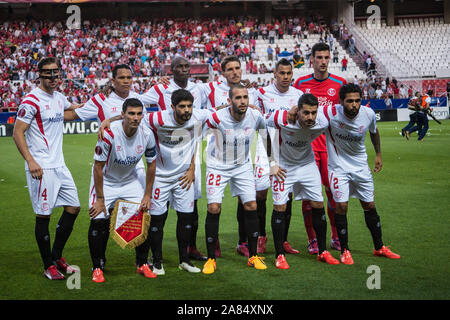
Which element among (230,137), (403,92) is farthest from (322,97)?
(403,92)

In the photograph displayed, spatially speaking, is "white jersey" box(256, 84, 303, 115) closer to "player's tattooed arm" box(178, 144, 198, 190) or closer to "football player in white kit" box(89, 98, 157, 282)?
"player's tattooed arm" box(178, 144, 198, 190)

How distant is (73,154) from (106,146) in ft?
47.2

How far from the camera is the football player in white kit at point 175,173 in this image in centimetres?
621

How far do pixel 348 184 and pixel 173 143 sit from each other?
7.05ft

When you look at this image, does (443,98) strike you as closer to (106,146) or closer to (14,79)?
(14,79)

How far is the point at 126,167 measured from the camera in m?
6.05

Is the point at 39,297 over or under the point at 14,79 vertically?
under

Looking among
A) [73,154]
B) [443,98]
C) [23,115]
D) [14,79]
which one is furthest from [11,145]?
[443,98]

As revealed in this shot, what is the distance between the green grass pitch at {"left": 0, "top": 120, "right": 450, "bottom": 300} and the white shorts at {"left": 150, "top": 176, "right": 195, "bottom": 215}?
709 millimetres

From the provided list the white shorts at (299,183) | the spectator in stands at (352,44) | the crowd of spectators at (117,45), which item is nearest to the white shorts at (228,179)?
the white shorts at (299,183)

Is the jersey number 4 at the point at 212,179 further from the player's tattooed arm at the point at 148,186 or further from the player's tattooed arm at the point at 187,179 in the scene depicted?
the player's tattooed arm at the point at 148,186

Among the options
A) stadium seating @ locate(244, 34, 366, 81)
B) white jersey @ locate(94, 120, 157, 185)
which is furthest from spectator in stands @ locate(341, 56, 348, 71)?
white jersey @ locate(94, 120, 157, 185)

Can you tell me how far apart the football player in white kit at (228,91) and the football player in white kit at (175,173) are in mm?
461

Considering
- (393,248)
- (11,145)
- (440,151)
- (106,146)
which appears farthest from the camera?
(11,145)
